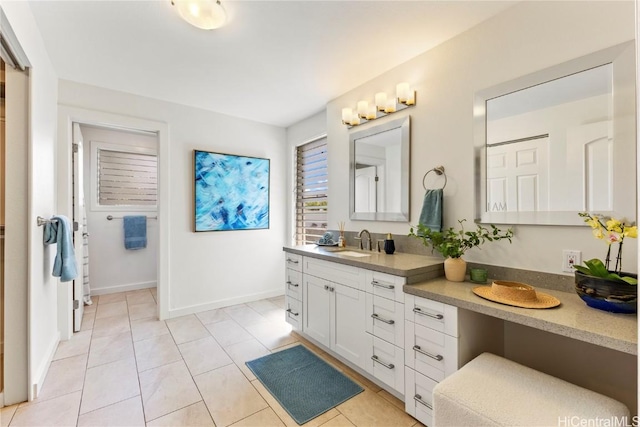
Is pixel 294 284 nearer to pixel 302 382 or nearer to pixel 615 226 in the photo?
pixel 302 382

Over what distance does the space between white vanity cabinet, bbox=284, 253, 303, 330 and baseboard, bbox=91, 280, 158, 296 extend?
2.73 m

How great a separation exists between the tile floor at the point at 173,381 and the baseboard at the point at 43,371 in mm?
37

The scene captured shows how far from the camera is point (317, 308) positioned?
96.1 inches

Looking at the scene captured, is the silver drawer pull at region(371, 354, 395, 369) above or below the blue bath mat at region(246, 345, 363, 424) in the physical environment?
above

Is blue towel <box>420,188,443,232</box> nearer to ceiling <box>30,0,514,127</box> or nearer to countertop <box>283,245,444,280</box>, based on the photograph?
countertop <box>283,245,444,280</box>

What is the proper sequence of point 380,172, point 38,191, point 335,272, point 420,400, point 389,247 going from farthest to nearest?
point 380,172 < point 389,247 < point 335,272 < point 38,191 < point 420,400

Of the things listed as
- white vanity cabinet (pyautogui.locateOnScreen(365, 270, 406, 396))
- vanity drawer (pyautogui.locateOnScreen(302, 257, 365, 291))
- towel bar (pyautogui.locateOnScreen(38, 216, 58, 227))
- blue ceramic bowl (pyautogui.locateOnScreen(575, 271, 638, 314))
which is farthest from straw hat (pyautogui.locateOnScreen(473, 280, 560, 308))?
towel bar (pyautogui.locateOnScreen(38, 216, 58, 227))

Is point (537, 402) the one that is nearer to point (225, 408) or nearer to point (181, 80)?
point (225, 408)

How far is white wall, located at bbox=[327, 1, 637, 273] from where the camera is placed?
1.47m

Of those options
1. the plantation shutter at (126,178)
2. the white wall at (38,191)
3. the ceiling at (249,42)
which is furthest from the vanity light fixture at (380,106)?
the plantation shutter at (126,178)

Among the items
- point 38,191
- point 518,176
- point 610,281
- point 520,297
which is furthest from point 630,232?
point 38,191

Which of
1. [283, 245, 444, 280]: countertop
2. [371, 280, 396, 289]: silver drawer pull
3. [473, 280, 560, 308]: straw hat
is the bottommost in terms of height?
[371, 280, 396, 289]: silver drawer pull

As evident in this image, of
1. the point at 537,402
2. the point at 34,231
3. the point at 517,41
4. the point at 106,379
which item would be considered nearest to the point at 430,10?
the point at 517,41

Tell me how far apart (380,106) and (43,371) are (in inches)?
130
